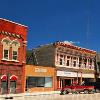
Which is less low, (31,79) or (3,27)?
(3,27)

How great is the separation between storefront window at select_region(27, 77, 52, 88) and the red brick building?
14.8 ft

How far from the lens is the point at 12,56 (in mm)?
44188

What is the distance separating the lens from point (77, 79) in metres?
60.1

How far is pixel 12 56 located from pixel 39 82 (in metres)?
9.59

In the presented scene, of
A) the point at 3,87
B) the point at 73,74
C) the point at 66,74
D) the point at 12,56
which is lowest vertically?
the point at 3,87

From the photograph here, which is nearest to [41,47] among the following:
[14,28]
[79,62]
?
[79,62]

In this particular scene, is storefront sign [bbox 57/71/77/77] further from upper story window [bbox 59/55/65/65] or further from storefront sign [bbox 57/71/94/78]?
upper story window [bbox 59/55/65/65]

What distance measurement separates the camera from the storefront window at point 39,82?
165ft

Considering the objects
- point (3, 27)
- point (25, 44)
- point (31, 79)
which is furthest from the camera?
point (31, 79)

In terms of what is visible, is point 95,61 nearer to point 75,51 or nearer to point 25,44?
point 75,51

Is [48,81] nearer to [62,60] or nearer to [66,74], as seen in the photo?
[66,74]

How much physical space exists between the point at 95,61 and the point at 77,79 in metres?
8.00

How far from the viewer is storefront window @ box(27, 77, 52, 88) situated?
5036 cm

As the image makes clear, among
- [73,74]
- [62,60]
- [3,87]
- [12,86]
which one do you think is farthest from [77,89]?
[73,74]
